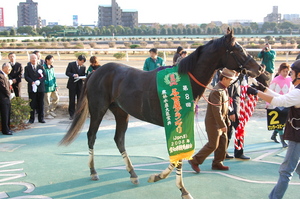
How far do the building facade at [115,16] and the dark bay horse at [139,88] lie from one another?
4276 inches

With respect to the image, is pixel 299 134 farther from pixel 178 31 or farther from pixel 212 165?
pixel 178 31

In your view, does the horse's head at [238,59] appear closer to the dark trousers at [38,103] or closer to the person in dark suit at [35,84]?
the person in dark suit at [35,84]

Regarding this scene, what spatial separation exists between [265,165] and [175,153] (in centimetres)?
180

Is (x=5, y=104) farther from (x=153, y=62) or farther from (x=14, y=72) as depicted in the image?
(x=153, y=62)

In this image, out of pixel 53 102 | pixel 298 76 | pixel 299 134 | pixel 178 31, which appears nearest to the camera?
pixel 299 134

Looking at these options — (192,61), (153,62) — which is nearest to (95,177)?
(192,61)

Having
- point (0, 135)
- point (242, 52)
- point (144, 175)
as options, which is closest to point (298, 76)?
point (242, 52)

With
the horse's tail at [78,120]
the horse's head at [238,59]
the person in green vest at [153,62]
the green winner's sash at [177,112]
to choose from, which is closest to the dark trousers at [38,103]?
the person in green vest at [153,62]

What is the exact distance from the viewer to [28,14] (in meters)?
144

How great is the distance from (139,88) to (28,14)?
151988 mm

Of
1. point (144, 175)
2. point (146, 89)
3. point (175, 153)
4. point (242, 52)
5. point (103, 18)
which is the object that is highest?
point (103, 18)

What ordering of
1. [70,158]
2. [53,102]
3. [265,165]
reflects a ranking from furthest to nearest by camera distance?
[53,102] → [70,158] → [265,165]

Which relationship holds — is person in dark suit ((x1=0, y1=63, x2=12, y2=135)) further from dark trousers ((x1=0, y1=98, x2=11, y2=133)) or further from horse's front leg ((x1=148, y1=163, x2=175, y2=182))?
horse's front leg ((x1=148, y1=163, x2=175, y2=182))

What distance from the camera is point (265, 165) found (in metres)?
5.30
